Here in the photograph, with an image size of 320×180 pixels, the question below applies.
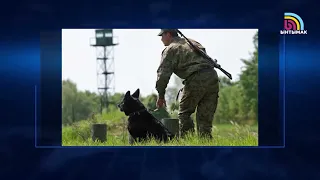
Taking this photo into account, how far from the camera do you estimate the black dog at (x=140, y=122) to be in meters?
7.47

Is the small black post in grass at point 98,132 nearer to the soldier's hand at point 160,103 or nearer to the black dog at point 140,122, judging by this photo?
the black dog at point 140,122

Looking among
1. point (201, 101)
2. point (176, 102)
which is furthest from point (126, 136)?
point (201, 101)

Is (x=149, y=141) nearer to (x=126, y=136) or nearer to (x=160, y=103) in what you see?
(x=126, y=136)

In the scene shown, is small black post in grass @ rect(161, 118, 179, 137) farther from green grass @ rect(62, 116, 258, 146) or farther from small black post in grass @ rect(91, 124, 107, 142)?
small black post in grass @ rect(91, 124, 107, 142)

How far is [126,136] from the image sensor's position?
24.5 feet

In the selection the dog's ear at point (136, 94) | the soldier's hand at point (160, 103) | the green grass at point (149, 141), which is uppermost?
the dog's ear at point (136, 94)

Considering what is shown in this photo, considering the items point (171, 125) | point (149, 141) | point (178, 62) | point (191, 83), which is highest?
point (178, 62)

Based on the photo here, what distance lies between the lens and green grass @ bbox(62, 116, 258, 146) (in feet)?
24.4

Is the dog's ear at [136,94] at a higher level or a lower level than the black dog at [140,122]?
higher

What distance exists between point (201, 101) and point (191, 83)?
23 centimetres

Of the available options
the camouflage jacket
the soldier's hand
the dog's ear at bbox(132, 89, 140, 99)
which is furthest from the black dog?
the camouflage jacket

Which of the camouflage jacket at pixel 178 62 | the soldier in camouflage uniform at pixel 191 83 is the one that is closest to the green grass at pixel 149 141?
the soldier in camouflage uniform at pixel 191 83

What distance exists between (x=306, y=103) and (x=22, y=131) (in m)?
Result: 3.02

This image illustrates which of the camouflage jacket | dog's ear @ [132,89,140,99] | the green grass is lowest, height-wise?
the green grass
